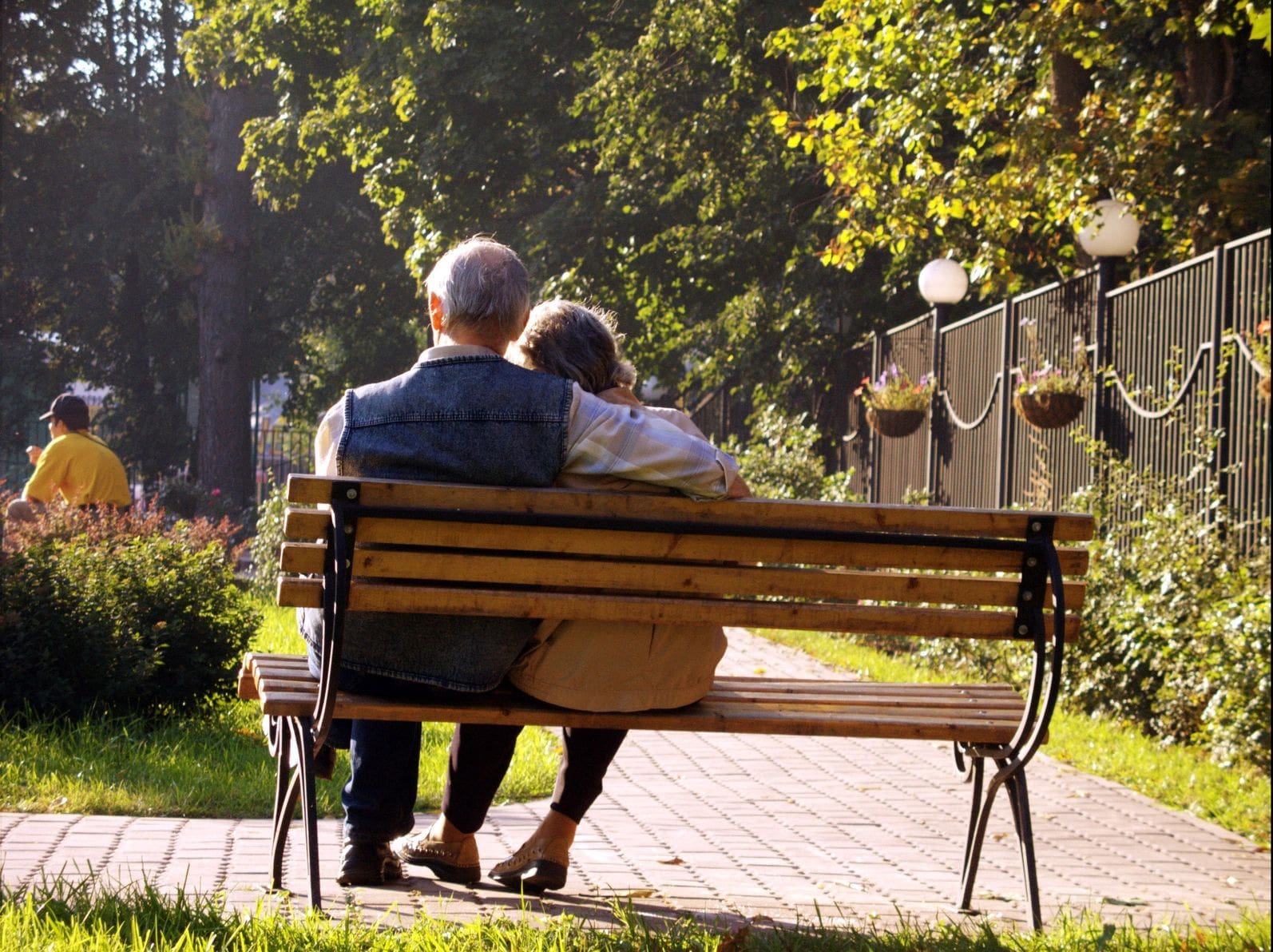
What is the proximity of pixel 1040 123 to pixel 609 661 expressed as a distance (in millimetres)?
8227

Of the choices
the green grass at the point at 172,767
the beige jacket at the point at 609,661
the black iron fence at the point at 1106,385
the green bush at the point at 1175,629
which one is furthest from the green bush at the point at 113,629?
the black iron fence at the point at 1106,385

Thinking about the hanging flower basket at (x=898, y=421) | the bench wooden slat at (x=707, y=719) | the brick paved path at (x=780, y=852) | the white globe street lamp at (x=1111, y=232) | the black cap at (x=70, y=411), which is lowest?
the brick paved path at (x=780, y=852)

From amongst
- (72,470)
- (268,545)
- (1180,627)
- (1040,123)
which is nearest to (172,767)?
(1180,627)

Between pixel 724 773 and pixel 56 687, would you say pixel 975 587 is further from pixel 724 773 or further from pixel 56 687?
pixel 56 687

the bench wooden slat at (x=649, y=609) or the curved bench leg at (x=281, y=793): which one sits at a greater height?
the bench wooden slat at (x=649, y=609)

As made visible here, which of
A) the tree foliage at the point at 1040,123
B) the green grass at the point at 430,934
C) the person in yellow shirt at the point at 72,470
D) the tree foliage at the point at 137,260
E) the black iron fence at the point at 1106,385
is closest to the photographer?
the green grass at the point at 430,934

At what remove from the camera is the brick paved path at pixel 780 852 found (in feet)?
13.1

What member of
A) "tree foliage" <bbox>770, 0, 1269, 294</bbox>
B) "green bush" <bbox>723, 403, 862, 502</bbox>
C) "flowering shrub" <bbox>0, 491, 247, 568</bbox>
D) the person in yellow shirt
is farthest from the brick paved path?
"green bush" <bbox>723, 403, 862, 502</bbox>

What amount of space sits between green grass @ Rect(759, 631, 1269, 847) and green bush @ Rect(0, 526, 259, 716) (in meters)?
3.89

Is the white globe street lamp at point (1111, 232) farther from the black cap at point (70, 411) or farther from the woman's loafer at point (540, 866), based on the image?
the woman's loafer at point (540, 866)

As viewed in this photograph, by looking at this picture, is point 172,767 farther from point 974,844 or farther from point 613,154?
point 613,154

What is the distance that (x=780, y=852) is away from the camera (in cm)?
482

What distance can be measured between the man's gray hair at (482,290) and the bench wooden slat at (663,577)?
0.62 meters

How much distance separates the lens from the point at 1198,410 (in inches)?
341
